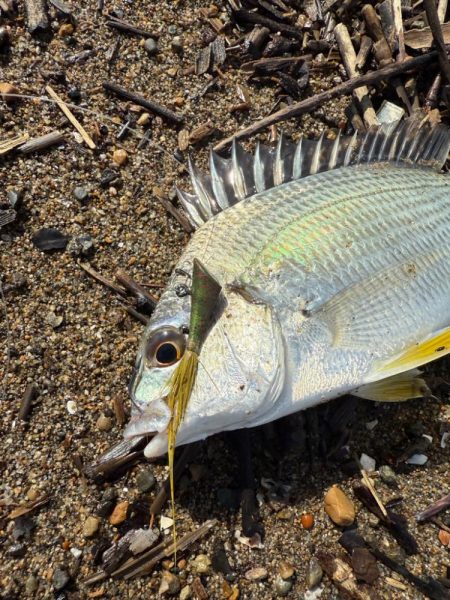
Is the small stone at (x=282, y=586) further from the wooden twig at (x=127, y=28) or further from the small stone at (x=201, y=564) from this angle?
the wooden twig at (x=127, y=28)

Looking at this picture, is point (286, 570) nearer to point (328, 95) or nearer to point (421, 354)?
point (421, 354)

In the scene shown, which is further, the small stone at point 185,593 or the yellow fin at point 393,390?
the yellow fin at point 393,390

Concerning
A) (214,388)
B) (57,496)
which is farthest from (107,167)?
(57,496)

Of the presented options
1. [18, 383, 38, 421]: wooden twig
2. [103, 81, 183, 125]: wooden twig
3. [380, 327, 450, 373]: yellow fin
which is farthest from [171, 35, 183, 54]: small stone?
[380, 327, 450, 373]: yellow fin

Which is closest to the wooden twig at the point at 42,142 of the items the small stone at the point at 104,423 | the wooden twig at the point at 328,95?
the wooden twig at the point at 328,95

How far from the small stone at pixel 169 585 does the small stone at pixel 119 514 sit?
0.38 metres

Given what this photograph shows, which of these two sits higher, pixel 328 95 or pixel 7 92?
pixel 7 92

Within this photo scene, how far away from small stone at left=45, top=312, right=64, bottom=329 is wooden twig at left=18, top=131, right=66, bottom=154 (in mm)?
1127

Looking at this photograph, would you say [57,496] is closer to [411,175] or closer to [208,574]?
[208,574]

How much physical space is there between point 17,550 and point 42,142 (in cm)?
248

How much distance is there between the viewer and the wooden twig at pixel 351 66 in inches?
141

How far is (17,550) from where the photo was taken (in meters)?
2.57

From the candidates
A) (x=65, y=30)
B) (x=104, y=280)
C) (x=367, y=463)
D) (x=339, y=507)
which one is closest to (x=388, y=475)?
(x=367, y=463)

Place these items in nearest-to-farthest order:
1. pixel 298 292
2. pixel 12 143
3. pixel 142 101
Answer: pixel 298 292 < pixel 12 143 < pixel 142 101
